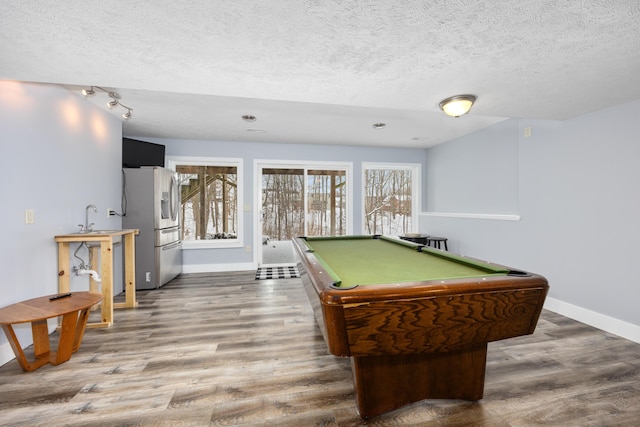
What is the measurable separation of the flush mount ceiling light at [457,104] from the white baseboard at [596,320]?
233cm

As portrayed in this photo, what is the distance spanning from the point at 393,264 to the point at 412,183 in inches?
165

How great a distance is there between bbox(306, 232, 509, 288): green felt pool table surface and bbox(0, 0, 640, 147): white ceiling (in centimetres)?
129

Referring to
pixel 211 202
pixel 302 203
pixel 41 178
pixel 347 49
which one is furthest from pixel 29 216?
pixel 302 203

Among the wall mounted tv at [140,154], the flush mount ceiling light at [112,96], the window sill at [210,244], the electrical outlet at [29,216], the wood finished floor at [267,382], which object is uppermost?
the flush mount ceiling light at [112,96]

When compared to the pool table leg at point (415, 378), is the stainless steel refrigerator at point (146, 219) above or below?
above

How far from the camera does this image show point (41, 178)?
2.45 m

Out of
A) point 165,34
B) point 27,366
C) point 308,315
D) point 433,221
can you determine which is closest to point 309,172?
point 433,221

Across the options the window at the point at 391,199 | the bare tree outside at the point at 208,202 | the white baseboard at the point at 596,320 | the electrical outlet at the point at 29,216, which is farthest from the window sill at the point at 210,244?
the white baseboard at the point at 596,320

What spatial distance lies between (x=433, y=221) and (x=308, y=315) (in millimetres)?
3310

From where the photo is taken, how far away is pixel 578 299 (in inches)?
114

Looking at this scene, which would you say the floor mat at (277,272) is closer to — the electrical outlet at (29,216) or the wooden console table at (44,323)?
the wooden console table at (44,323)

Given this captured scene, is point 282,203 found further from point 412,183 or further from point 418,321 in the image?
point 418,321

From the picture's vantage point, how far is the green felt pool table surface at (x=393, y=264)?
160 cm

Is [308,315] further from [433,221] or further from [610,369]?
[433,221]
